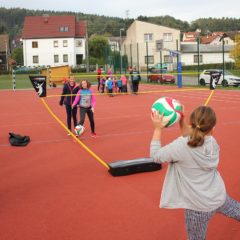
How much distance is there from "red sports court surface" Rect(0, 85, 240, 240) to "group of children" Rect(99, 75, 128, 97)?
12937 mm

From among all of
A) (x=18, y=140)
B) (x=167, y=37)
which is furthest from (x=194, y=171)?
(x=167, y=37)

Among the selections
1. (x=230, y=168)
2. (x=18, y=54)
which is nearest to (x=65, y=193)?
(x=230, y=168)

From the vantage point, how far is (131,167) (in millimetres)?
7273

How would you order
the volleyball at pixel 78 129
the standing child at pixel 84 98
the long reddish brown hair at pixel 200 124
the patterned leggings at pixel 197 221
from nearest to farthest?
the long reddish brown hair at pixel 200 124
the patterned leggings at pixel 197 221
the volleyball at pixel 78 129
the standing child at pixel 84 98

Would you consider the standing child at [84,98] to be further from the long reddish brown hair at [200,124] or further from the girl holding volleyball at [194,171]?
the long reddish brown hair at [200,124]

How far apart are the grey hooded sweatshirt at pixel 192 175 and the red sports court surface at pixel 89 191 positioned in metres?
1.37

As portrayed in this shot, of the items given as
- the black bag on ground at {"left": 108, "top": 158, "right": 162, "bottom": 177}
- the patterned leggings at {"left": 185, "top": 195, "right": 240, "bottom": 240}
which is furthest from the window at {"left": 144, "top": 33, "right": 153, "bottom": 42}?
the patterned leggings at {"left": 185, "top": 195, "right": 240, "bottom": 240}

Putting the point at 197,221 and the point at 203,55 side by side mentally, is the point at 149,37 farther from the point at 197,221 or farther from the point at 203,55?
the point at 197,221

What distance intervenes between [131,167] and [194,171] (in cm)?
389

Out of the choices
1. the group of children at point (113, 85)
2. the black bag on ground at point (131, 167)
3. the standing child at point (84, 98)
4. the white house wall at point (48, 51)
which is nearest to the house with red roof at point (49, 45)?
the white house wall at point (48, 51)

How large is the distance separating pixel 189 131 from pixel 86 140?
24.8 feet

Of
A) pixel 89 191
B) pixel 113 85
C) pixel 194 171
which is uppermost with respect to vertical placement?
pixel 194 171

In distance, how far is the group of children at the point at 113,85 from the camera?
25219mm

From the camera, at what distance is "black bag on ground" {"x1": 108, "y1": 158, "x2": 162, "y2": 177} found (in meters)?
7.21
